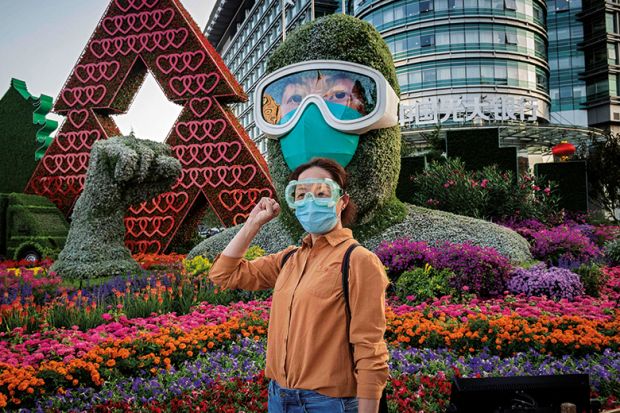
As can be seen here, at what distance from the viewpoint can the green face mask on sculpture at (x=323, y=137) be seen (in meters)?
8.45

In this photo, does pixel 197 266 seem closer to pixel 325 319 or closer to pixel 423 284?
pixel 423 284

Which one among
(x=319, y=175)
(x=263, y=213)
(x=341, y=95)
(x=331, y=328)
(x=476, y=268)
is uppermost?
(x=341, y=95)

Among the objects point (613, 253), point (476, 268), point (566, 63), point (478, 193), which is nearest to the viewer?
point (476, 268)

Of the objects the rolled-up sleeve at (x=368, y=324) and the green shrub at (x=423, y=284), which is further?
the green shrub at (x=423, y=284)

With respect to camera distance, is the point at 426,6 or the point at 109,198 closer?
the point at 109,198

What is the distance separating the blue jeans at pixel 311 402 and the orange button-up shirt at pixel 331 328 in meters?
0.03

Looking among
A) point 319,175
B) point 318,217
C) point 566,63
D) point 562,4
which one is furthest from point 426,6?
point 318,217

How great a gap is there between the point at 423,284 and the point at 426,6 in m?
36.1

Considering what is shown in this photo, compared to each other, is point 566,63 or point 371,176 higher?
point 566,63

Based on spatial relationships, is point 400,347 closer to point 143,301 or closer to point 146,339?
point 146,339

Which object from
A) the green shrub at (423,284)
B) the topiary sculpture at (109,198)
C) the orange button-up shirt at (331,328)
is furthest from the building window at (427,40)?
the orange button-up shirt at (331,328)

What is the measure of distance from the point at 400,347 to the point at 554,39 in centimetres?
5129

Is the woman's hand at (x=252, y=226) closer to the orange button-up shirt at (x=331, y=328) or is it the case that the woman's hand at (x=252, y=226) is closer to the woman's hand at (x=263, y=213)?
the woman's hand at (x=263, y=213)

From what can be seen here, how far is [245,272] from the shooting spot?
2.44 metres
